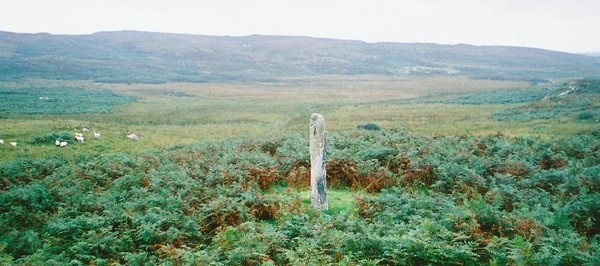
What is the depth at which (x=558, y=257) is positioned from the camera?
311 inches

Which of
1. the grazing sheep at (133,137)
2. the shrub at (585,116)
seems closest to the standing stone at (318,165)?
the grazing sheep at (133,137)

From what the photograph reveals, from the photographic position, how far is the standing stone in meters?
12.5

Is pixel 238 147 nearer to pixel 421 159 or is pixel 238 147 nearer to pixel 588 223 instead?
pixel 421 159

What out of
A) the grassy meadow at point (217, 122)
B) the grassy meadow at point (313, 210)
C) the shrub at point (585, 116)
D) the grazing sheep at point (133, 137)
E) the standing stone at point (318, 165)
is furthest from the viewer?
the shrub at point (585, 116)

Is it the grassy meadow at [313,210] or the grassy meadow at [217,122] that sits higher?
the grassy meadow at [313,210]

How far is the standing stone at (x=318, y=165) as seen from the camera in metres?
12.5

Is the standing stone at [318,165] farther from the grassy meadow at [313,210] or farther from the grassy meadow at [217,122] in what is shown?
the grassy meadow at [217,122]

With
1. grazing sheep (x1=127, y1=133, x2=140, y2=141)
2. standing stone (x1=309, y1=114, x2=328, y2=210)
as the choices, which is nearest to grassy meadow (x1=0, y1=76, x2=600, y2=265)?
standing stone (x1=309, y1=114, x2=328, y2=210)

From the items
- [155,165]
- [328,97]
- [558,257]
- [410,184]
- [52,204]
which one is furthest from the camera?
[328,97]

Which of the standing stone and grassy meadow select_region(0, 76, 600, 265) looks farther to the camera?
the standing stone

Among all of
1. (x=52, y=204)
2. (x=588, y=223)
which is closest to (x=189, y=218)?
(x=52, y=204)

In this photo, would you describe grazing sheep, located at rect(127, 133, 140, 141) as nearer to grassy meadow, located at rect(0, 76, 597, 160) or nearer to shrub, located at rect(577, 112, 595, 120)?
grassy meadow, located at rect(0, 76, 597, 160)

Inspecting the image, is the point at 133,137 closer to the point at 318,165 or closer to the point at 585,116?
the point at 318,165

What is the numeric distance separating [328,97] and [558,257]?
304ft
